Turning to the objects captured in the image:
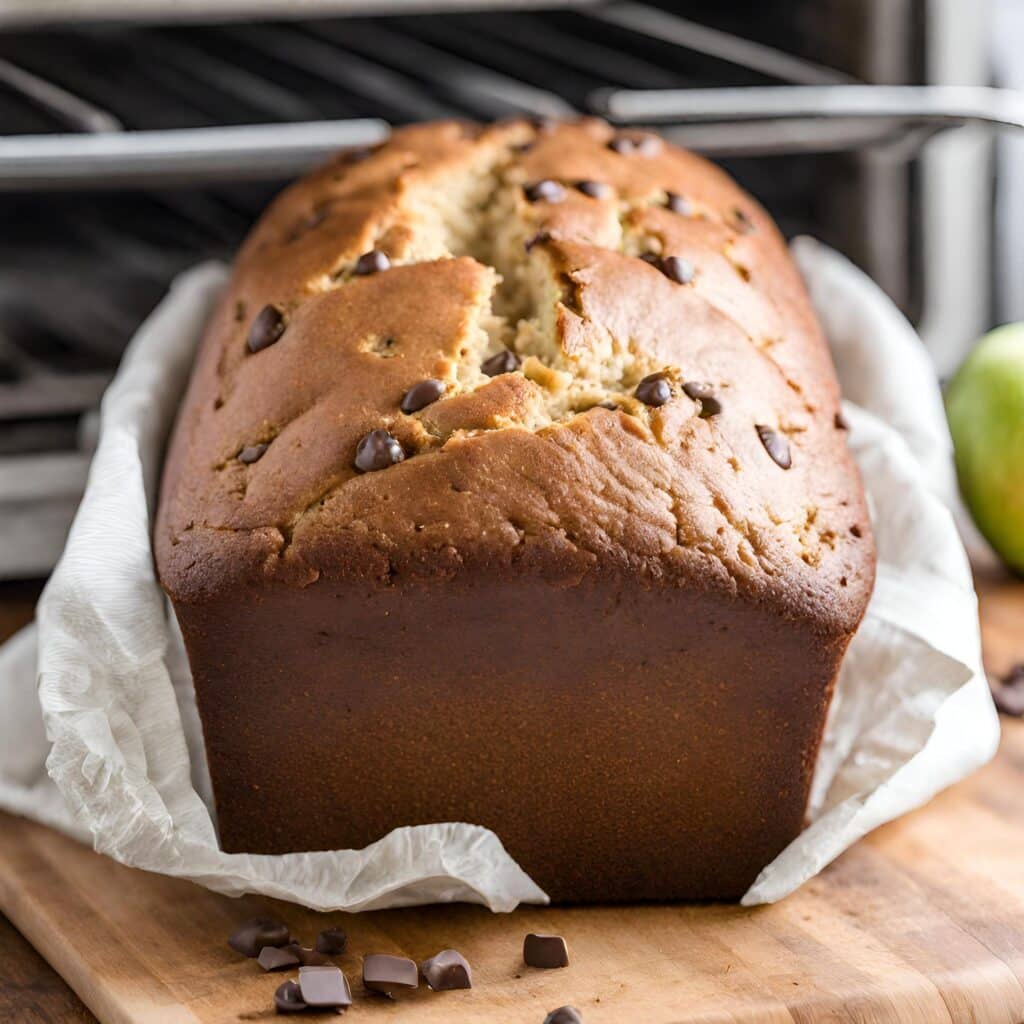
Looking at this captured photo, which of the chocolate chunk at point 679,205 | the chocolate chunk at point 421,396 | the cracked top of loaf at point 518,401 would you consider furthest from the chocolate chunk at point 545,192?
the chocolate chunk at point 421,396

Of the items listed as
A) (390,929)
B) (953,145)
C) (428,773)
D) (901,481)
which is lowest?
(390,929)

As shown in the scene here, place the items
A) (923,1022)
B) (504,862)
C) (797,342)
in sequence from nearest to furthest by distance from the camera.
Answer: (923,1022)
(504,862)
(797,342)

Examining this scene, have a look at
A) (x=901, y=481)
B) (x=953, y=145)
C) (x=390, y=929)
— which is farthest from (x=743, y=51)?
(x=390, y=929)

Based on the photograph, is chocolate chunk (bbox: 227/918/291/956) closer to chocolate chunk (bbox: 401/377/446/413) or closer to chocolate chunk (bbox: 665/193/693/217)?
chocolate chunk (bbox: 401/377/446/413)

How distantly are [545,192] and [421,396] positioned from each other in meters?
0.37

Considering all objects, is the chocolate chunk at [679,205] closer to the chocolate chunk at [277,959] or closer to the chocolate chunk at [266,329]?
the chocolate chunk at [266,329]

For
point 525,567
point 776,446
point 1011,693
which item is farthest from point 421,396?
point 1011,693

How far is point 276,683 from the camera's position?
1.21m

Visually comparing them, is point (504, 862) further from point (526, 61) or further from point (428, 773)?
point (526, 61)

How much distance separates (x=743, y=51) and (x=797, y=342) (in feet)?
→ 2.00

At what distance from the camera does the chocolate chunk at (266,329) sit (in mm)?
1371

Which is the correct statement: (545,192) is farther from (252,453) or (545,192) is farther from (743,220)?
(252,453)

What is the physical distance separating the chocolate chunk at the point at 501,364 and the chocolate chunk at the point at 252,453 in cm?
20

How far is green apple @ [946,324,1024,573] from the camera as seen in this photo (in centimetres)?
176
